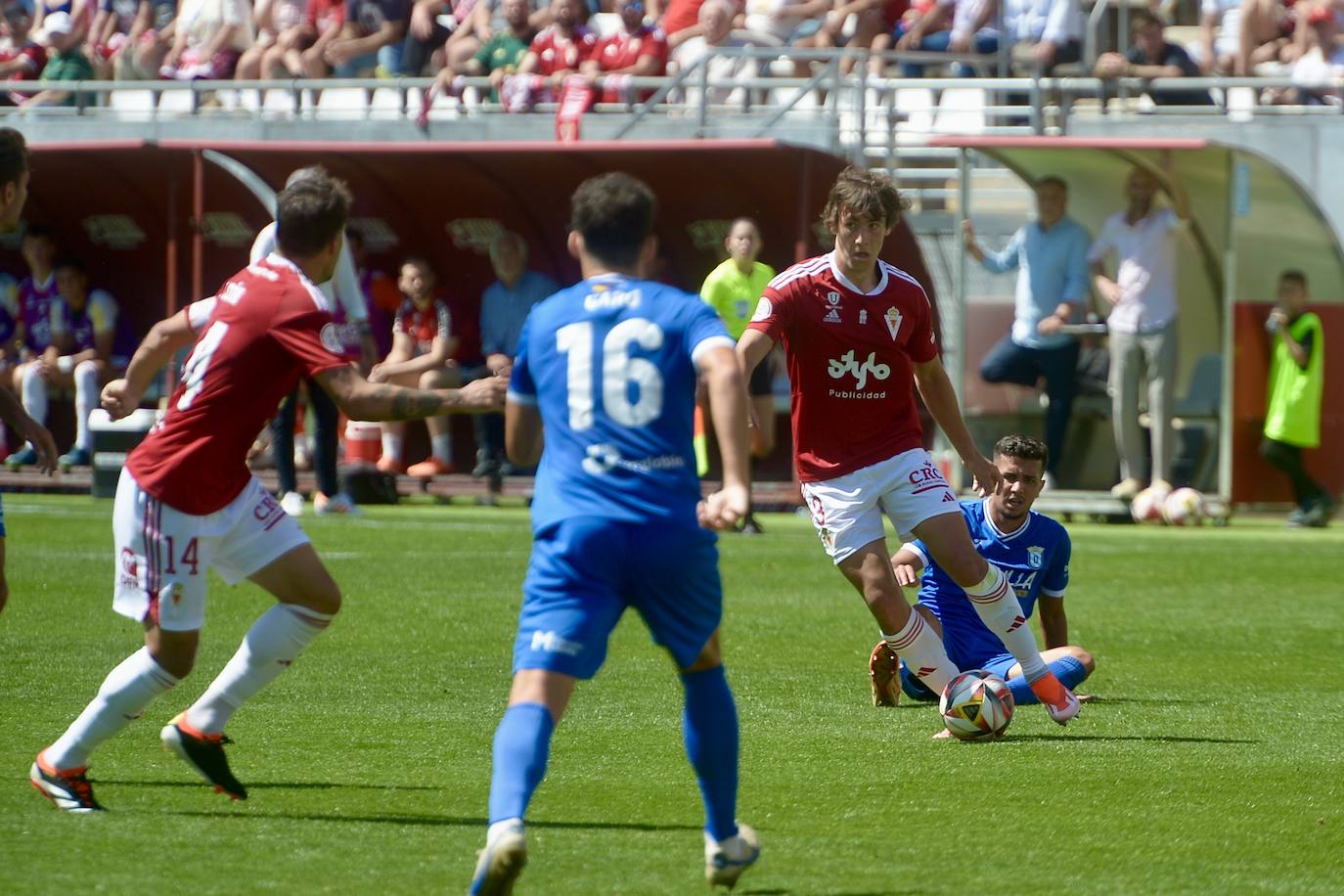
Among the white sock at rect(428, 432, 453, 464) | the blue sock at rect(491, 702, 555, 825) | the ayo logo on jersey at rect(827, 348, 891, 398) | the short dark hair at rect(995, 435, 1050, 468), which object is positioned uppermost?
the ayo logo on jersey at rect(827, 348, 891, 398)

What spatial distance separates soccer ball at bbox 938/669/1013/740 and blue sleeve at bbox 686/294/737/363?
2.68m

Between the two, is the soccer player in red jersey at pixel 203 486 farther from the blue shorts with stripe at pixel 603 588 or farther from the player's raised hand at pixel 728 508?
the player's raised hand at pixel 728 508

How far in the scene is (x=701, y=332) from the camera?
5004mm

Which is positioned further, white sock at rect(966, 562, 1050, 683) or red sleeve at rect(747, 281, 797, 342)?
white sock at rect(966, 562, 1050, 683)

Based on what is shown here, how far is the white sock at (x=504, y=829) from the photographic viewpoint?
4621 mm

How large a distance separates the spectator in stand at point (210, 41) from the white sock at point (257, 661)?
17992 millimetres

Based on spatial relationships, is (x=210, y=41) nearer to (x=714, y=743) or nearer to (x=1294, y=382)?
(x=1294, y=382)

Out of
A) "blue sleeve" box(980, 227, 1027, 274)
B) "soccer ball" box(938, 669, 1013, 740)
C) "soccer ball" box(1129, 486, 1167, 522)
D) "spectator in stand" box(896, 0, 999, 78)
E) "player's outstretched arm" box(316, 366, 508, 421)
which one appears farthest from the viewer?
"spectator in stand" box(896, 0, 999, 78)

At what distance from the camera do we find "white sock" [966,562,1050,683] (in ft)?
25.1

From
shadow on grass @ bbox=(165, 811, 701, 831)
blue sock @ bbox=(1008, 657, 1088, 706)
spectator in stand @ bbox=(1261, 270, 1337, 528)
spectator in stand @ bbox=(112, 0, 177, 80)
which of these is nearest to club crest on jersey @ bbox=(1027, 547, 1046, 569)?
blue sock @ bbox=(1008, 657, 1088, 706)

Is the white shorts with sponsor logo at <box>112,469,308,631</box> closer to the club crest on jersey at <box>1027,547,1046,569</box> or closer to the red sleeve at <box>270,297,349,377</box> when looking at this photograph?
the red sleeve at <box>270,297,349,377</box>

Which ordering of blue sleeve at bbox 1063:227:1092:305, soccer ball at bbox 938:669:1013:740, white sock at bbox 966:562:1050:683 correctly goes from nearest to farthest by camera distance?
1. soccer ball at bbox 938:669:1013:740
2. white sock at bbox 966:562:1050:683
3. blue sleeve at bbox 1063:227:1092:305

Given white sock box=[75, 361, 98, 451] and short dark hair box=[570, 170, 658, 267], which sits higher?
short dark hair box=[570, 170, 658, 267]

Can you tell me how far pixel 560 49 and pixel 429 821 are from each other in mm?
15437
